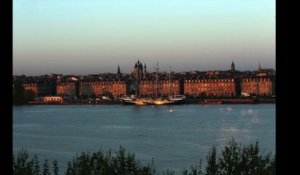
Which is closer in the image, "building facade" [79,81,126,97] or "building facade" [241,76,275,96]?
"building facade" [241,76,275,96]

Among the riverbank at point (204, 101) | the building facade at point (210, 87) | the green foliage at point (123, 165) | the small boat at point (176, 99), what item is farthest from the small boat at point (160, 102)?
the green foliage at point (123, 165)

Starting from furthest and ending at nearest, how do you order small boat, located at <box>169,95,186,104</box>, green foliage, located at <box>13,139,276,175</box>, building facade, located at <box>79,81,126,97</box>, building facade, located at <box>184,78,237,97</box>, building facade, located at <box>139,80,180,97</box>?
1. building facade, located at <box>79,81,126,97</box>
2. building facade, located at <box>139,80,180,97</box>
3. building facade, located at <box>184,78,237,97</box>
4. small boat, located at <box>169,95,186,104</box>
5. green foliage, located at <box>13,139,276,175</box>

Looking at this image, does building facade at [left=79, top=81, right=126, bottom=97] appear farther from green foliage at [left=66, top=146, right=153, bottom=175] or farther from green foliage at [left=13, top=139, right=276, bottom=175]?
green foliage at [left=66, top=146, right=153, bottom=175]

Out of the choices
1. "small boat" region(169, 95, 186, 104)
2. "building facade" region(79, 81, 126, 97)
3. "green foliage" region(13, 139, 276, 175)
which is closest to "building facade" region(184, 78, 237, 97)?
"small boat" region(169, 95, 186, 104)

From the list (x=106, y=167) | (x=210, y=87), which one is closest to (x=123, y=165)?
(x=106, y=167)

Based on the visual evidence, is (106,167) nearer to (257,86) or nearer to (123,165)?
(123,165)

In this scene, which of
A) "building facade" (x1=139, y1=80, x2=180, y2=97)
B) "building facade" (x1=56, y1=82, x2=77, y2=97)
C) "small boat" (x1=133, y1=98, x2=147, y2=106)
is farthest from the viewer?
"building facade" (x1=56, y1=82, x2=77, y2=97)

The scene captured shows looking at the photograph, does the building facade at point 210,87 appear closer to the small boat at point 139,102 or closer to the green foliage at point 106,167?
the small boat at point 139,102

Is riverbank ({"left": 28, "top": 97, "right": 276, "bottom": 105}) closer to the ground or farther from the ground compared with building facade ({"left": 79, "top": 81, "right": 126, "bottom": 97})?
closer to the ground
